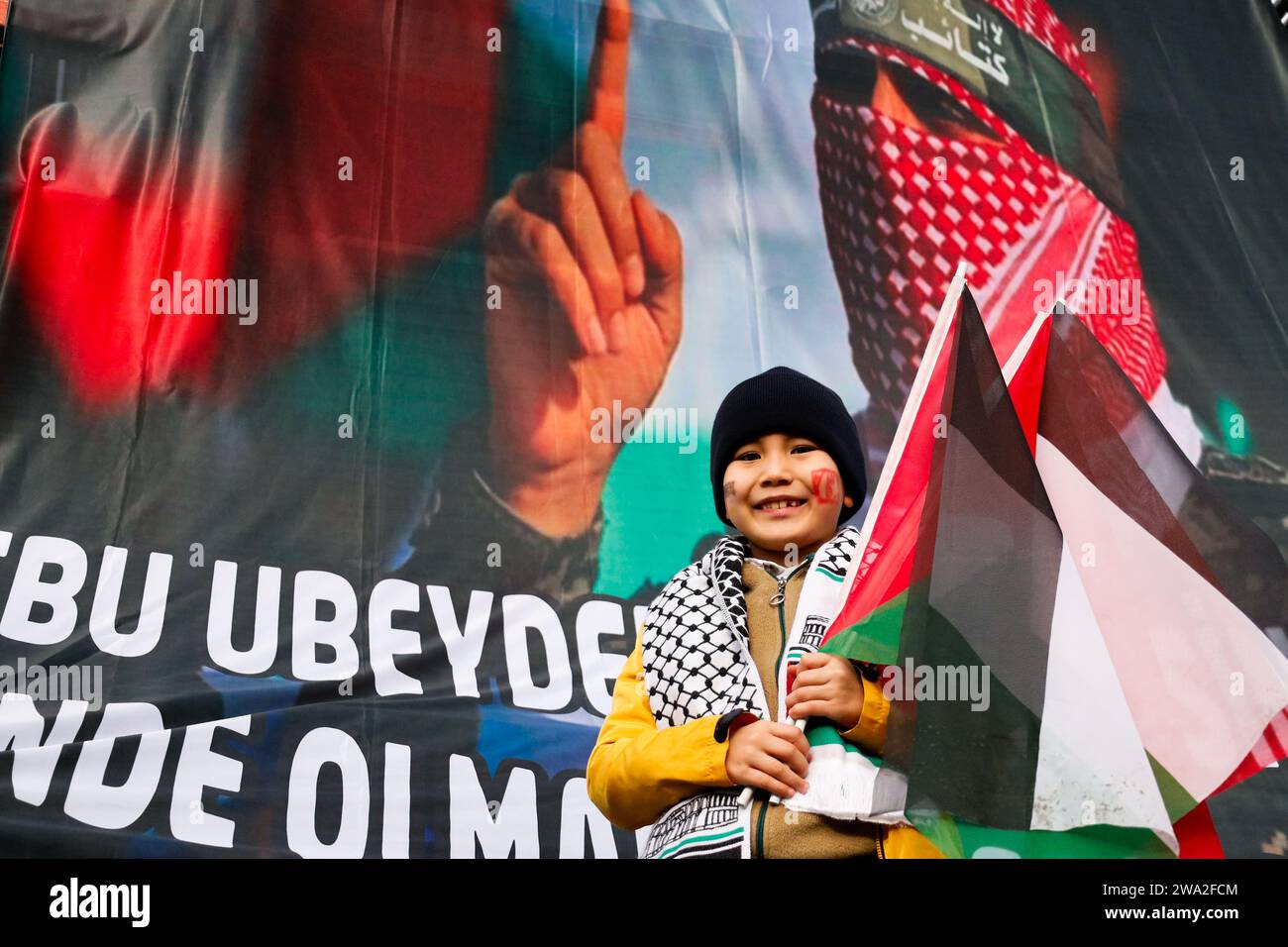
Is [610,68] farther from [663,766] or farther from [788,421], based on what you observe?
[663,766]

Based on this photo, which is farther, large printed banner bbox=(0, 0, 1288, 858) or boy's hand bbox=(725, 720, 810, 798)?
large printed banner bbox=(0, 0, 1288, 858)

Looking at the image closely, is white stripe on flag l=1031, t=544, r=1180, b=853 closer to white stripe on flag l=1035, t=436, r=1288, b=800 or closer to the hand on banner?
white stripe on flag l=1035, t=436, r=1288, b=800

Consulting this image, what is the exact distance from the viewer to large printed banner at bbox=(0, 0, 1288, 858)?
2.76m

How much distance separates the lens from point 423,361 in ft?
10.6

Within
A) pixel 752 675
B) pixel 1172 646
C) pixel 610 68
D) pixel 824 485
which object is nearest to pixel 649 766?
pixel 752 675

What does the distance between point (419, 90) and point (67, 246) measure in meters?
0.94

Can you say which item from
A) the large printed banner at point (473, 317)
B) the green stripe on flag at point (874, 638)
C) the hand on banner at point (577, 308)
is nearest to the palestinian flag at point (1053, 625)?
the green stripe on flag at point (874, 638)

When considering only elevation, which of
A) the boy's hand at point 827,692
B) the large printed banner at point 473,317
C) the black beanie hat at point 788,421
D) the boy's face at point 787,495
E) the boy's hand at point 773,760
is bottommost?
the boy's hand at point 773,760

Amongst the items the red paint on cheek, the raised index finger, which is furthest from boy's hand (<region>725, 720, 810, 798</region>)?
the raised index finger

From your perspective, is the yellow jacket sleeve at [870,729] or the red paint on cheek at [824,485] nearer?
the yellow jacket sleeve at [870,729]

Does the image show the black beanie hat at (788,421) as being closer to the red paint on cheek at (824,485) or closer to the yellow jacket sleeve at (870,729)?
the red paint on cheek at (824,485)

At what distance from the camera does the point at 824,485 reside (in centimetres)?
155

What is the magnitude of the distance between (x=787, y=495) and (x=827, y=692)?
0.98ft

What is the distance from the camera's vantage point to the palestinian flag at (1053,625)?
4.25 ft
